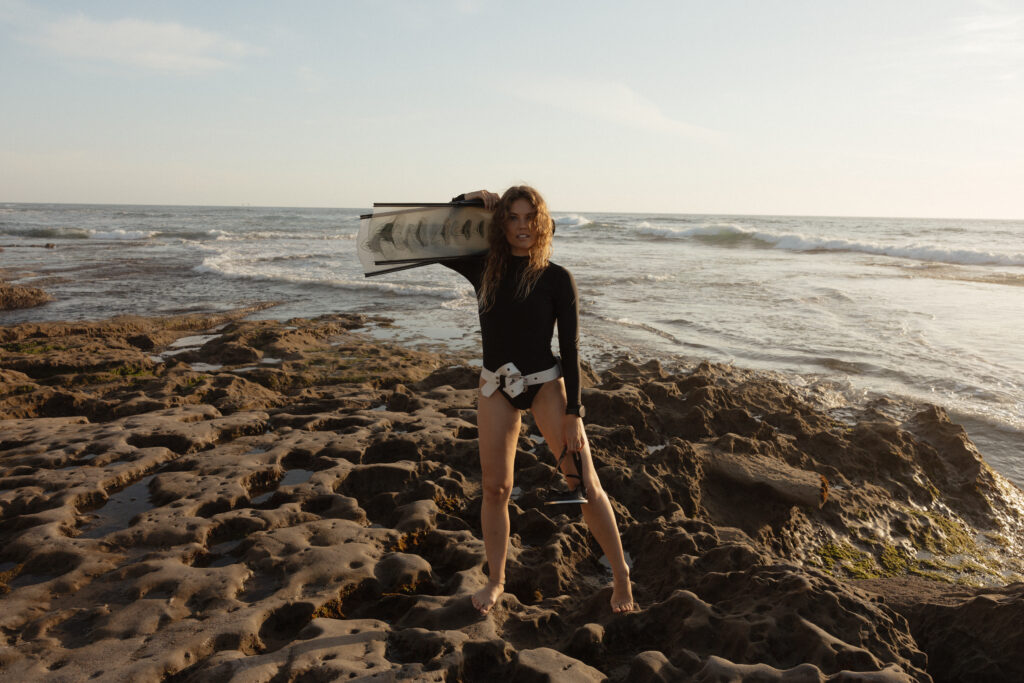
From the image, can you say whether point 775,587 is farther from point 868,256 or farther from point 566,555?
point 868,256

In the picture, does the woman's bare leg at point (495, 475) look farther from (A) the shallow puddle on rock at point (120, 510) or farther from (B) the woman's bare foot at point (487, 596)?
(A) the shallow puddle on rock at point (120, 510)

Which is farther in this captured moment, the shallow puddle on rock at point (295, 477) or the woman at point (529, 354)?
the shallow puddle on rock at point (295, 477)

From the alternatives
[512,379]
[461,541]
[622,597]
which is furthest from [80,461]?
[622,597]

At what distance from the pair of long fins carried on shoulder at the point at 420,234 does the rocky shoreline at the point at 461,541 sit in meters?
1.81

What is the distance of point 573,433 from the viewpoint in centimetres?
301

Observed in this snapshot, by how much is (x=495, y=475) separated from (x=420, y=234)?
53.4 inches

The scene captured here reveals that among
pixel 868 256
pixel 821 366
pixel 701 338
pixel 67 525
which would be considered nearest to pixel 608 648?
pixel 67 525

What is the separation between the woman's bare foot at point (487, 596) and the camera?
3.11 metres

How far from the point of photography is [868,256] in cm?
3114

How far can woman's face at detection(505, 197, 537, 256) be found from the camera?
2980 millimetres

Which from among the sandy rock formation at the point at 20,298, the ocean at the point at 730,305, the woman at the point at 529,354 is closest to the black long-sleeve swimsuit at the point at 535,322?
the woman at the point at 529,354

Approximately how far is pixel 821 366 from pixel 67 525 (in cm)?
951

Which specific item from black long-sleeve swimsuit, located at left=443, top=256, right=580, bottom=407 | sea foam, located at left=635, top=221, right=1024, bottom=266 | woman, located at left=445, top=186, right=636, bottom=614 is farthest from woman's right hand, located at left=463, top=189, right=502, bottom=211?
sea foam, located at left=635, top=221, right=1024, bottom=266

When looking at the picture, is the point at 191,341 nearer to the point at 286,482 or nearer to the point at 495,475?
the point at 286,482
